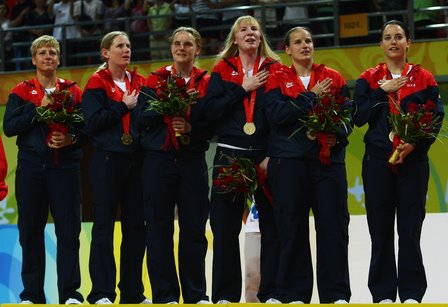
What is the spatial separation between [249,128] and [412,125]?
43.5 inches

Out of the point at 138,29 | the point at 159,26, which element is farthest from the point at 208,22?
the point at 138,29

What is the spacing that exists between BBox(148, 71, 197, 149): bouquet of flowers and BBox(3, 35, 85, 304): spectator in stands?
0.87 m

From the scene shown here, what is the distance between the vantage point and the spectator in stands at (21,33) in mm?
16031

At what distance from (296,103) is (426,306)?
1.59 metres

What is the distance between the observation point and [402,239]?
7684 millimetres

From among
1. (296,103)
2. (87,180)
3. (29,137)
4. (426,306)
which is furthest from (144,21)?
(426,306)

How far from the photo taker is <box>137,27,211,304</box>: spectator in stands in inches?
314

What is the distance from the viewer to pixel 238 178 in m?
7.68

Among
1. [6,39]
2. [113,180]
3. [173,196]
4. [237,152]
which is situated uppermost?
[6,39]

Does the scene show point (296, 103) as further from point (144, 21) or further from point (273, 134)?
point (144, 21)

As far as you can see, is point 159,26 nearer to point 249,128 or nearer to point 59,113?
point 59,113

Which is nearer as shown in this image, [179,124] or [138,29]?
[179,124]

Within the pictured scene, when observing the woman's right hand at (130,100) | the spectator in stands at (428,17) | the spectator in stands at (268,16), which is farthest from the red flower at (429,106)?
the spectator in stands at (268,16)

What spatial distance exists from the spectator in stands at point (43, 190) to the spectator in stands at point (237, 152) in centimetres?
115
